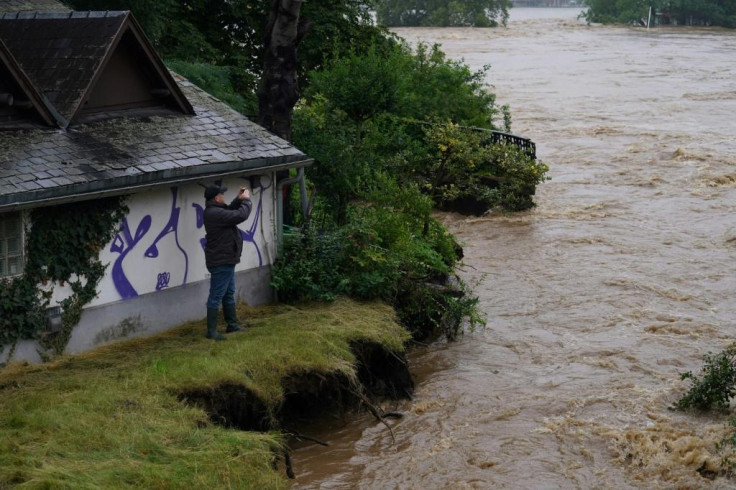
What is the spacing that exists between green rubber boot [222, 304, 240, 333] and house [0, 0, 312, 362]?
658 mm

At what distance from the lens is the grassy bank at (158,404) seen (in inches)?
357

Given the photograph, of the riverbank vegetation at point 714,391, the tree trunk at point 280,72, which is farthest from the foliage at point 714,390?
the tree trunk at point 280,72

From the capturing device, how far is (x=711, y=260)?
2144 centimetres

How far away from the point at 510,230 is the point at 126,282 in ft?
44.5

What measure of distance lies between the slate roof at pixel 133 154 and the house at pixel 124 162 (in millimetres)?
17

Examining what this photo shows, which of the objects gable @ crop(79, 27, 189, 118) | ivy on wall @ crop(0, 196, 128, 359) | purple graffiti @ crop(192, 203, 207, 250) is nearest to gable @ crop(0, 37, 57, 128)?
gable @ crop(79, 27, 189, 118)

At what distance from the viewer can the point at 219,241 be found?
12570 millimetres

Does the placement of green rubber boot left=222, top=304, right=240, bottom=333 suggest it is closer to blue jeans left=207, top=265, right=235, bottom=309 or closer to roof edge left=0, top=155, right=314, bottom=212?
blue jeans left=207, top=265, right=235, bottom=309

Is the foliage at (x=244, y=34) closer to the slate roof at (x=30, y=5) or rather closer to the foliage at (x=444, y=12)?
the slate roof at (x=30, y=5)

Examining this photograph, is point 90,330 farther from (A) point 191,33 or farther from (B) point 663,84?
(B) point 663,84

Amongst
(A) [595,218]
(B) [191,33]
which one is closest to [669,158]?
(A) [595,218]

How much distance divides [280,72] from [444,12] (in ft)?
210

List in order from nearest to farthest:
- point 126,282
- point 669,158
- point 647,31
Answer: point 126,282, point 669,158, point 647,31

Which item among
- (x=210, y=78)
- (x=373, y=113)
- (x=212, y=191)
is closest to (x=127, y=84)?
(x=212, y=191)
